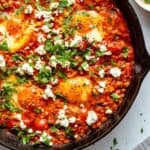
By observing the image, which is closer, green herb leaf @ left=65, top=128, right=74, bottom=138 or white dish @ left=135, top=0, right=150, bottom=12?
green herb leaf @ left=65, top=128, right=74, bottom=138

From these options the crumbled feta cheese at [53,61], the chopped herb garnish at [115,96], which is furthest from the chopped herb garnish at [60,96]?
the chopped herb garnish at [115,96]

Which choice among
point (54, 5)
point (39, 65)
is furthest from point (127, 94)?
point (54, 5)

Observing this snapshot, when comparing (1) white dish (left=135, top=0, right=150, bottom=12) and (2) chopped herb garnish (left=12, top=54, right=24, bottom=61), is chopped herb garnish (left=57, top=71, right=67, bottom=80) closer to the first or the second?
(2) chopped herb garnish (left=12, top=54, right=24, bottom=61)

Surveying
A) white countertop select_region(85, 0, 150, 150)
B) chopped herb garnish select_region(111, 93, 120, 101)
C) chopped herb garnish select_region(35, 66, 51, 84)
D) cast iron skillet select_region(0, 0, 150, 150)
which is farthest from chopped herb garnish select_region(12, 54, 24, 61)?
white countertop select_region(85, 0, 150, 150)

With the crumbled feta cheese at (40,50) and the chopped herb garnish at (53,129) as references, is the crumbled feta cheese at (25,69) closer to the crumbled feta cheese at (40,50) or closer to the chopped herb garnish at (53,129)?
the crumbled feta cheese at (40,50)

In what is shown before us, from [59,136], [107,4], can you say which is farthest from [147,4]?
[59,136]

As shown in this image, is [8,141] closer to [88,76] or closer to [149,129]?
[88,76]

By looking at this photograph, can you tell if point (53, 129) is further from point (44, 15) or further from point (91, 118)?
point (44, 15)
